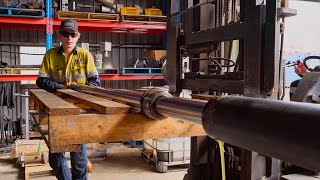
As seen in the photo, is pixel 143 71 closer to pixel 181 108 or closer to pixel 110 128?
pixel 110 128

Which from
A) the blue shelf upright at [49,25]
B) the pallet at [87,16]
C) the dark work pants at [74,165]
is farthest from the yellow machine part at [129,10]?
the dark work pants at [74,165]

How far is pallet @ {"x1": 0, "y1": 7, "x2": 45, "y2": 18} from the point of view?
6.08 metres

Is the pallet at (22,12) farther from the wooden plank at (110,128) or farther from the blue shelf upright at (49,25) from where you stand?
the wooden plank at (110,128)

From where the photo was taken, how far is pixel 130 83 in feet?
29.4

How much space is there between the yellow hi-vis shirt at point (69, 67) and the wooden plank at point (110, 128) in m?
2.11

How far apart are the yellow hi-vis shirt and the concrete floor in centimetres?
194

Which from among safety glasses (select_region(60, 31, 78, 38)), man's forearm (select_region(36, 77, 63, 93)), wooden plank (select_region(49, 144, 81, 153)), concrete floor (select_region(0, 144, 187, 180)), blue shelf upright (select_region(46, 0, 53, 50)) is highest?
blue shelf upright (select_region(46, 0, 53, 50))

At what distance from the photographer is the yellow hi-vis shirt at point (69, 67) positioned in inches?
142

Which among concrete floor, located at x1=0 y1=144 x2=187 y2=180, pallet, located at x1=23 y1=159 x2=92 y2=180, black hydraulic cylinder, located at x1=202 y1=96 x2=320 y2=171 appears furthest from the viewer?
concrete floor, located at x1=0 y1=144 x2=187 y2=180

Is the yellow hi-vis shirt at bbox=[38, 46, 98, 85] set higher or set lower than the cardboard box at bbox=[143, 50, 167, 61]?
lower

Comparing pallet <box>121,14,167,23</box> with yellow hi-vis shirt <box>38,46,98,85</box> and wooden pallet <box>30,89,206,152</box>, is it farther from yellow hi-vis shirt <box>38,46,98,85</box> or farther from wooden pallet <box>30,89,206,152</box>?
wooden pallet <box>30,89,206,152</box>

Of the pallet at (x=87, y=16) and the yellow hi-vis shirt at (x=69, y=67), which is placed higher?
the pallet at (x=87, y=16)

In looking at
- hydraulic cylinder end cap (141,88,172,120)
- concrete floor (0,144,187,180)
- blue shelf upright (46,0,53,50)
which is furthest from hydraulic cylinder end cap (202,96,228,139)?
blue shelf upright (46,0,53,50)

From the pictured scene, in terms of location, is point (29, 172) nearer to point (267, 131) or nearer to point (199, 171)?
point (199, 171)
